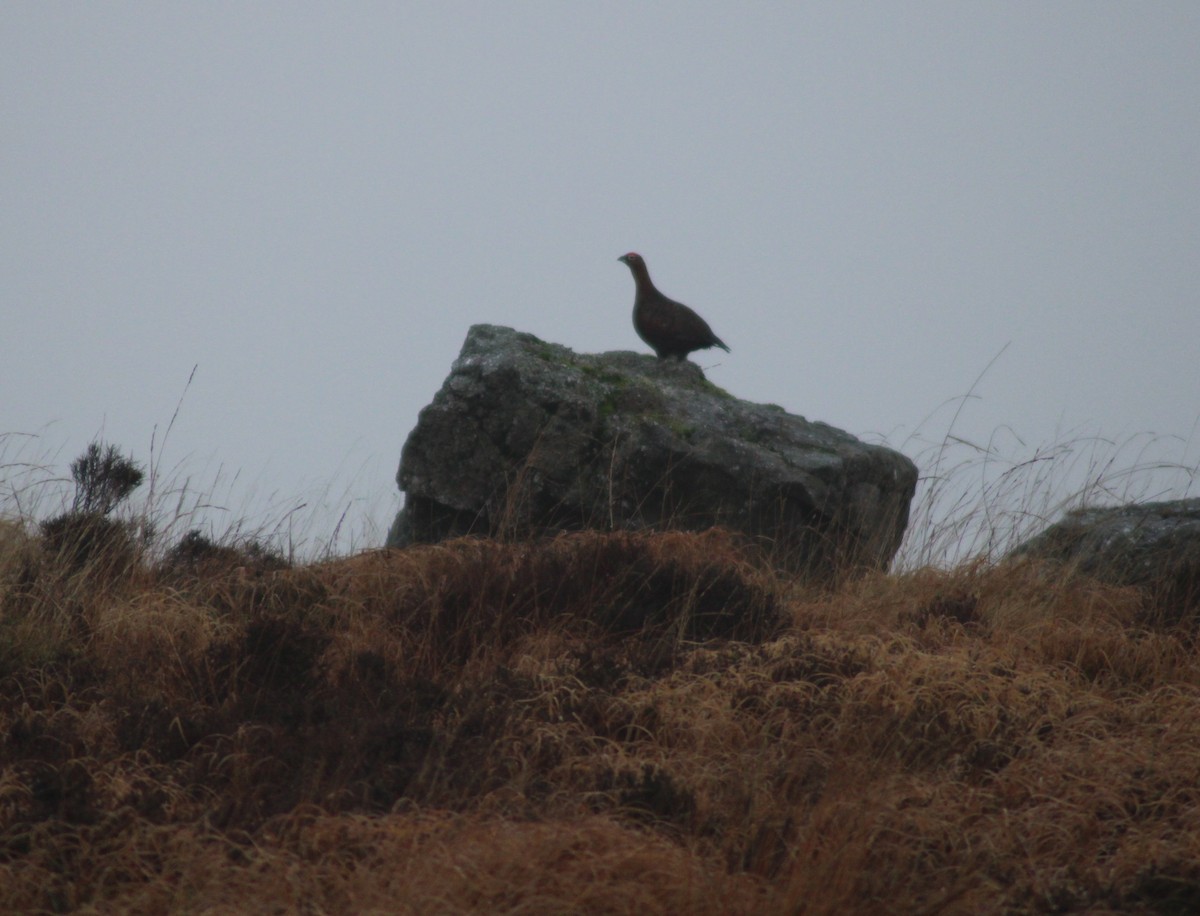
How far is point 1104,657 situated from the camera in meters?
4.95

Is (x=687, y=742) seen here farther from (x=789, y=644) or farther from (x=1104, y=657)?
(x=1104, y=657)

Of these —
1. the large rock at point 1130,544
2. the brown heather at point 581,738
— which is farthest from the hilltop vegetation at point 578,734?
the large rock at point 1130,544

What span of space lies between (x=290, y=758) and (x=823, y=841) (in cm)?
171

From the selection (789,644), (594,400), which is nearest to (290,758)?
(789,644)

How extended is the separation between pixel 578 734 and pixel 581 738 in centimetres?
3

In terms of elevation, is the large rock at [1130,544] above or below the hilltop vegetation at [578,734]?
above

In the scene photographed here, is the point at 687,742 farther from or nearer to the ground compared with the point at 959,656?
nearer to the ground

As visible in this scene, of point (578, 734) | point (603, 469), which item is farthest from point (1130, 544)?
point (578, 734)

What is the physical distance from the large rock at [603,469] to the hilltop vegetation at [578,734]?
1.36ft

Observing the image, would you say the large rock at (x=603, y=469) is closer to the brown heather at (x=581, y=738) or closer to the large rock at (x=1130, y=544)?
the brown heather at (x=581, y=738)

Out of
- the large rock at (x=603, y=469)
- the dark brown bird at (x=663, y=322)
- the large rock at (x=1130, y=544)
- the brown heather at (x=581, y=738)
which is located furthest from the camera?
the dark brown bird at (x=663, y=322)

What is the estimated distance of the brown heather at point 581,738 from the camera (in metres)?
3.01

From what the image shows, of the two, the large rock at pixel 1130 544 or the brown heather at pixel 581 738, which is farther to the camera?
the large rock at pixel 1130 544

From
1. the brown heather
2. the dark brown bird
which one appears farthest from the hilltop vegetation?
the dark brown bird
